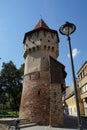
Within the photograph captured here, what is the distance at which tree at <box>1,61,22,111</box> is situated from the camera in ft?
126

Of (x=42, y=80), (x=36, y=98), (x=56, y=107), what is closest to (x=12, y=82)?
(x=42, y=80)

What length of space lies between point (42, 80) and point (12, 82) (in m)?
20.4

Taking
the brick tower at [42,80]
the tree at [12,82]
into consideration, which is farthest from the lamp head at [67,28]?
the tree at [12,82]

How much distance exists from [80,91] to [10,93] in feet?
51.5

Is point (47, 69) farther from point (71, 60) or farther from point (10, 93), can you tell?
point (10, 93)

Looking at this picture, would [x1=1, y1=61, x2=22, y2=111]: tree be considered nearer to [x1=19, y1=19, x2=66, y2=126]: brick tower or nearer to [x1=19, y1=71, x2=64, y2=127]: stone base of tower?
[x1=19, y1=19, x2=66, y2=126]: brick tower

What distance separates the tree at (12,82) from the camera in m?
38.4

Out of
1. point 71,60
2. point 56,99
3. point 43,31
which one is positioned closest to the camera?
point 71,60

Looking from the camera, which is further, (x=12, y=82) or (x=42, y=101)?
(x=12, y=82)

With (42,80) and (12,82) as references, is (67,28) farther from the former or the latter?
(12,82)

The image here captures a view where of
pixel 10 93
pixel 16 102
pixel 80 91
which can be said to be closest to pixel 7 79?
pixel 10 93

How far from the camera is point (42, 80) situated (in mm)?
20203

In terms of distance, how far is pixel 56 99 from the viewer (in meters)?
18.8

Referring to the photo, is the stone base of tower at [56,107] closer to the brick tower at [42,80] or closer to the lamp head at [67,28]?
the brick tower at [42,80]
